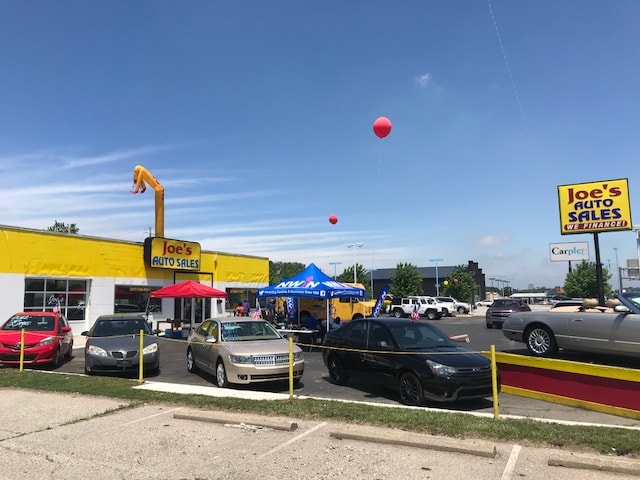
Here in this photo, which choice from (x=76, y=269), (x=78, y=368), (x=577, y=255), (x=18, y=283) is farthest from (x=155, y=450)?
(x=577, y=255)

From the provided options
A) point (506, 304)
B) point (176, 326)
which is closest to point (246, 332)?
point (176, 326)

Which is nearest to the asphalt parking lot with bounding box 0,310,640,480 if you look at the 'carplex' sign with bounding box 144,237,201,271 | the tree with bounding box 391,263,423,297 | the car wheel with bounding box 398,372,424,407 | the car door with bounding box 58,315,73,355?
the car wheel with bounding box 398,372,424,407

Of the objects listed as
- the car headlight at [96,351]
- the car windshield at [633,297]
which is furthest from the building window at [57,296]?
the car windshield at [633,297]

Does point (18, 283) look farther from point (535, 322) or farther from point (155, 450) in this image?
point (535, 322)

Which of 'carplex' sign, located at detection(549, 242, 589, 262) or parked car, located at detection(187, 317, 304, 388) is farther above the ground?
'carplex' sign, located at detection(549, 242, 589, 262)

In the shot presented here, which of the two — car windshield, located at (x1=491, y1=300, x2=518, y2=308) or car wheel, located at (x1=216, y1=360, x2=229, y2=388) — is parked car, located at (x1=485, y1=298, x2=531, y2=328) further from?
car wheel, located at (x1=216, y1=360, x2=229, y2=388)

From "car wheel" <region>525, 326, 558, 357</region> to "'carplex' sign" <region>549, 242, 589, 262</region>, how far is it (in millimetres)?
67833

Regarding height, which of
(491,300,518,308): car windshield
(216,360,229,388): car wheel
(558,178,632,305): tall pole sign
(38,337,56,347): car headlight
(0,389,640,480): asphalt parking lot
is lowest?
(0,389,640,480): asphalt parking lot

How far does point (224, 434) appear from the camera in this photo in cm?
653

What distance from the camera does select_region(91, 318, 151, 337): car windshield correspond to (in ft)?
41.4

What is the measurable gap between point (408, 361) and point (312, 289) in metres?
8.98

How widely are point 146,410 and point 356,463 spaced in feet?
13.9

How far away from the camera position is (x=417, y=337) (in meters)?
9.45

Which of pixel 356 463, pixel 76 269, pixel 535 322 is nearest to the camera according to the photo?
pixel 356 463
